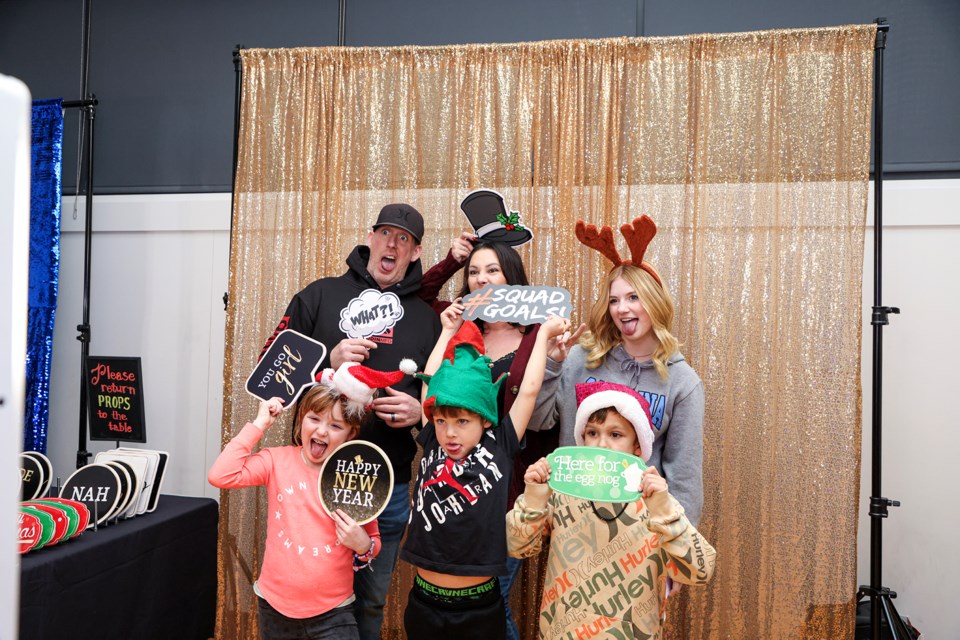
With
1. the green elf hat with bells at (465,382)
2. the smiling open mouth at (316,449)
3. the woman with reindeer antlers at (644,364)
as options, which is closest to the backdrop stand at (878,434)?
the woman with reindeer antlers at (644,364)

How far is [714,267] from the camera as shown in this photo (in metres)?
2.71

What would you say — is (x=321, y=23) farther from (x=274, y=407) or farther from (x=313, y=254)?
(x=274, y=407)

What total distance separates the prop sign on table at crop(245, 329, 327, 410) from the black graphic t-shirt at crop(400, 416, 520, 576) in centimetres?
51

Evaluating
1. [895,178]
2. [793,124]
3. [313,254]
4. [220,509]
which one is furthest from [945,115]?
[220,509]

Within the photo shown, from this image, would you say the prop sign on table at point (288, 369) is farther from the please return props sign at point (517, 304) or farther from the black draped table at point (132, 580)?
the black draped table at point (132, 580)

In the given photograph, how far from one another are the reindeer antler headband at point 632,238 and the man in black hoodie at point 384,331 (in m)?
0.58

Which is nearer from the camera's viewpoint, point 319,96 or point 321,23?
point 319,96

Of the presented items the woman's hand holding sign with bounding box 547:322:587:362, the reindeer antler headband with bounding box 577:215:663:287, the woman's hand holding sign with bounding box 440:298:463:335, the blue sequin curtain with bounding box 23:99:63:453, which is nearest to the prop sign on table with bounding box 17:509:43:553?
the woman's hand holding sign with bounding box 440:298:463:335

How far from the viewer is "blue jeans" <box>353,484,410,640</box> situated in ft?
7.40

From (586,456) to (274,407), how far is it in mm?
945

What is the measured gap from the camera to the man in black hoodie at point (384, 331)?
2.25 m

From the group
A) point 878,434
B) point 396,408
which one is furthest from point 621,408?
point 878,434

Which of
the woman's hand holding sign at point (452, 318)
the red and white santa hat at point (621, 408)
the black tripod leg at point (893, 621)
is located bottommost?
the black tripod leg at point (893, 621)

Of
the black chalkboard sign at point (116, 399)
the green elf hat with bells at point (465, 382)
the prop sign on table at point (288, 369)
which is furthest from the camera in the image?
the black chalkboard sign at point (116, 399)
